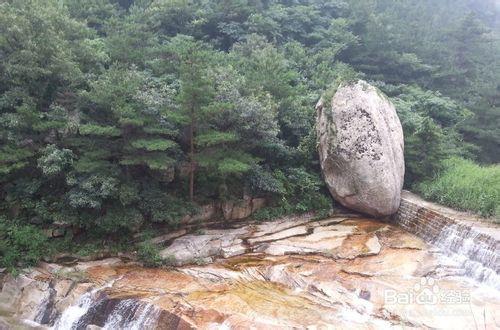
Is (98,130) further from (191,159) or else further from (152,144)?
(191,159)

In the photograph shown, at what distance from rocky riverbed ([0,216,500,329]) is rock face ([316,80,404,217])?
1493 millimetres

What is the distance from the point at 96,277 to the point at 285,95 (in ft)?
30.6

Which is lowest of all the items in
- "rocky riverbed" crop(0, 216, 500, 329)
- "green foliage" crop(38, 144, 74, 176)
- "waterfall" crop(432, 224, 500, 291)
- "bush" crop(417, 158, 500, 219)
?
"rocky riverbed" crop(0, 216, 500, 329)

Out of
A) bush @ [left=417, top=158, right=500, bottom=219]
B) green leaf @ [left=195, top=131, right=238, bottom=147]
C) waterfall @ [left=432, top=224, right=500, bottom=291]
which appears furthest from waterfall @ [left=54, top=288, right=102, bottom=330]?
bush @ [left=417, top=158, right=500, bottom=219]

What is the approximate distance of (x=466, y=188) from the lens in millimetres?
13414

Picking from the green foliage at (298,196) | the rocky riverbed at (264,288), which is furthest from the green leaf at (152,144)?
the green foliage at (298,196)

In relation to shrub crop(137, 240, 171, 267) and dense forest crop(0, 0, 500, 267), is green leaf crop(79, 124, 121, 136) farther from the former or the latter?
shrub crop(137, 240, 171, 267)

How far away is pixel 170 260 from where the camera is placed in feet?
37.4

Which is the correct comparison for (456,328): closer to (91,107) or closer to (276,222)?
(276,222)

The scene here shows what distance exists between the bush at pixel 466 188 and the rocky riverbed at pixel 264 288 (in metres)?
2.28

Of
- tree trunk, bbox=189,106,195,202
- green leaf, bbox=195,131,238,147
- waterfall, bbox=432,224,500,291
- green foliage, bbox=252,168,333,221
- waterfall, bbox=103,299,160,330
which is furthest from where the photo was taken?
green foliage, bbox=252,168,333,221

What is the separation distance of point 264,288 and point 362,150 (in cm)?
607

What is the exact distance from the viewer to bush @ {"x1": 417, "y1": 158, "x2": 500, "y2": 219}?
1257 cm

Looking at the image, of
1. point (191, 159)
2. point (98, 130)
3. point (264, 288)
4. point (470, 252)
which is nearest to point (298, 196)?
point (191, 159)
